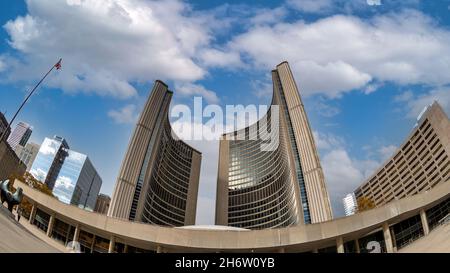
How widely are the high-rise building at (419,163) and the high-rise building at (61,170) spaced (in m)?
148

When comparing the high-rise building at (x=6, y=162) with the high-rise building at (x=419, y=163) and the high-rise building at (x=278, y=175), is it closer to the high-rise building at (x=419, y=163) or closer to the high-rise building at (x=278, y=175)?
the high-rise building at (x=278, y=175)

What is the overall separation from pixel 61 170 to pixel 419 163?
177 meters

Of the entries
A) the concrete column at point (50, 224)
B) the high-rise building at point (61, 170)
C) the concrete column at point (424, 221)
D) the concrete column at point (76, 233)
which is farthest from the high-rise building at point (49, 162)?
the concrete column at point (424, 221)

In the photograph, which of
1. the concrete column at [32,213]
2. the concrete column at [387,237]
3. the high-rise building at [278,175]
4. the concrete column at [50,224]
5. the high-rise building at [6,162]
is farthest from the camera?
the high-rise building at [6,162]

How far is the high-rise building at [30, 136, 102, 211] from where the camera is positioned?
176 meters

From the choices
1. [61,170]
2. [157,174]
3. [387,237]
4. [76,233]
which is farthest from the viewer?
[61,170]

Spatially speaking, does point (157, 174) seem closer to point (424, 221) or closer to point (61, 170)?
point (424, 221)

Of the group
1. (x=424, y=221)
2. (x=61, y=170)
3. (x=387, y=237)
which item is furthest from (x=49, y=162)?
(x=424, y=221)

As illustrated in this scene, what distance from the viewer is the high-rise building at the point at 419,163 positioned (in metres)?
86.4

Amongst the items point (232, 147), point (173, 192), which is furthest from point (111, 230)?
point (232, 147)

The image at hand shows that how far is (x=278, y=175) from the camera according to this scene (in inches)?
4358
